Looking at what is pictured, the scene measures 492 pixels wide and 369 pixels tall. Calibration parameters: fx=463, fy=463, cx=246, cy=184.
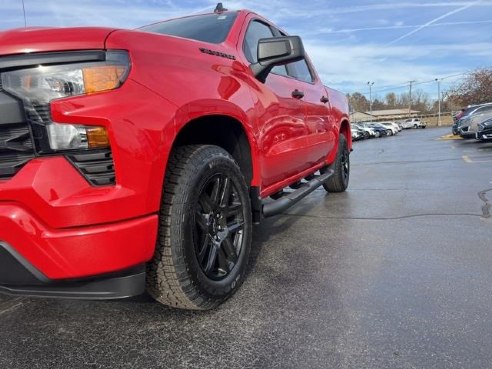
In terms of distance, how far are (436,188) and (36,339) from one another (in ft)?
20.1

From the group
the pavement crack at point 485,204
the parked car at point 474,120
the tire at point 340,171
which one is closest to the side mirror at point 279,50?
the pavement crack at point 485,204

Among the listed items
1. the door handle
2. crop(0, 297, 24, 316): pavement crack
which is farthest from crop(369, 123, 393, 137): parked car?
crop(0, 297, 24, 316): pavement crack

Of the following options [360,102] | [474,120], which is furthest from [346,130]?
[360,102]

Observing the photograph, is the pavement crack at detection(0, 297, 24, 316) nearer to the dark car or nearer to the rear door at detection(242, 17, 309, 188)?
the rear door at detection(242, 17, 309, 188)

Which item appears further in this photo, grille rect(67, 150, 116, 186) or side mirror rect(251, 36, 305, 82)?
side mirror rect(251, 36, 305, 82)

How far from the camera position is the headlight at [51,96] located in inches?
77.8

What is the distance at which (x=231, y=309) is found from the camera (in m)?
2.73

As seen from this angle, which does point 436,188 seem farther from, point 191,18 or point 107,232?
point 107,232

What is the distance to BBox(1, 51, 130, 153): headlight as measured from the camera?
1.98m

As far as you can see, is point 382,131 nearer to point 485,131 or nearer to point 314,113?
point 485,131

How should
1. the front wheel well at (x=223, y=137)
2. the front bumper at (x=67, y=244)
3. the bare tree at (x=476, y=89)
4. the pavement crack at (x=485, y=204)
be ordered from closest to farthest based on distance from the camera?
the front bumper at (x=67, y=244)
the front wheel well at (x=223, y=137)
the pavement crack at (x=485, y=204)
the bare tree at (x=476, y=89)

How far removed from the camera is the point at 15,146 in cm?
198

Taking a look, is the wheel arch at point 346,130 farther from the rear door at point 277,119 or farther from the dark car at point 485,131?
the dark car at point 485,131

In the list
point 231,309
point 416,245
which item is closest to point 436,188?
point 416,245
